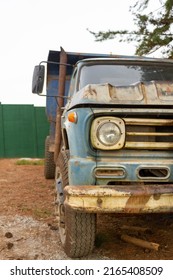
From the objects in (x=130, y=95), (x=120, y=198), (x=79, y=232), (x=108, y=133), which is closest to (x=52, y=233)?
(x=79, y=232)

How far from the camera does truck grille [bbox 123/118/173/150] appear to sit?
273cm

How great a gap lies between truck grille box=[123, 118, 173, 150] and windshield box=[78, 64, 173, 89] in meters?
0.95

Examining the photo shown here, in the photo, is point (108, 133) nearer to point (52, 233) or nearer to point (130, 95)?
point (130, 95)

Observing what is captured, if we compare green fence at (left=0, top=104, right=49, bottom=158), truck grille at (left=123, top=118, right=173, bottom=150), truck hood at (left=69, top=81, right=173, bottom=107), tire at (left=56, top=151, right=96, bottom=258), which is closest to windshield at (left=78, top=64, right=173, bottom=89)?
truck hood at (left=69, top=81, right=173, bottom=107)

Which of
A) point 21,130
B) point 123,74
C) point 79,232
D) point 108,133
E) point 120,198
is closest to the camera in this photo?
point 120,198

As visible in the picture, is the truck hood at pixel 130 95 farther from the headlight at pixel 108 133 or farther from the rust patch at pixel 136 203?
the rust patch at pixel 136 203

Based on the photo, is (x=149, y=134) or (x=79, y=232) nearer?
(x=149, y=134)

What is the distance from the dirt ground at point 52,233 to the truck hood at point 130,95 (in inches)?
56.5

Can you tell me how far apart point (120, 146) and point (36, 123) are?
10.7 m

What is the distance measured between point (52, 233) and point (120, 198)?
1590 millimetres

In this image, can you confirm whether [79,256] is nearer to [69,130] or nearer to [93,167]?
[93,167]

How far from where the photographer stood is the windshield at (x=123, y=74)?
12.0 ft

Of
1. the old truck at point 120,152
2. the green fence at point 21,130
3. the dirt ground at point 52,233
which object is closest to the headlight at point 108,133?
the old truck at point 120,152

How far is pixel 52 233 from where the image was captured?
389cm
